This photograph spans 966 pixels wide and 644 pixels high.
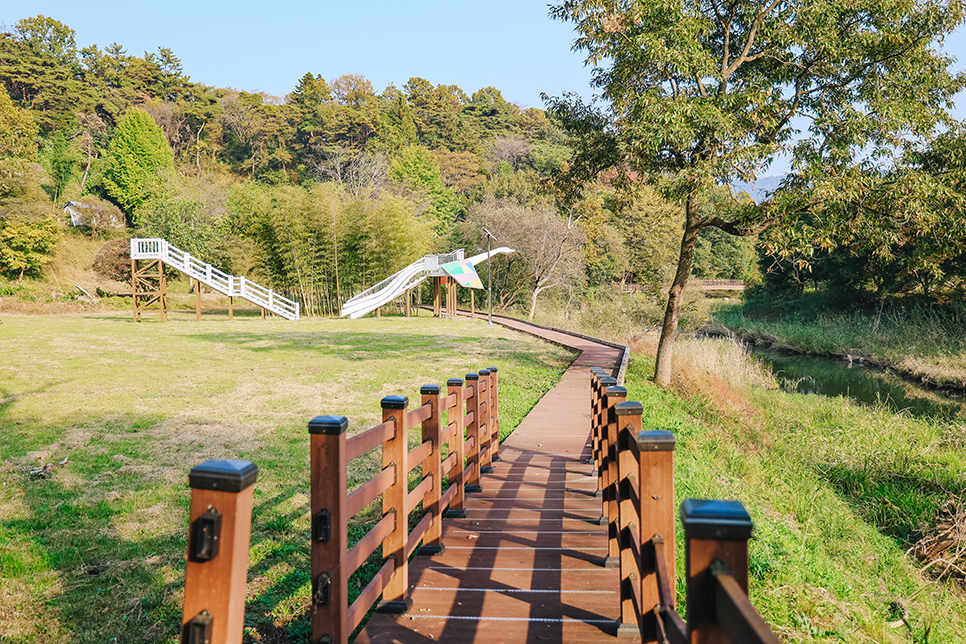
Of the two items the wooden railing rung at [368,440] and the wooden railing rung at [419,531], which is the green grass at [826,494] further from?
the wooden railing rung at [368,440]

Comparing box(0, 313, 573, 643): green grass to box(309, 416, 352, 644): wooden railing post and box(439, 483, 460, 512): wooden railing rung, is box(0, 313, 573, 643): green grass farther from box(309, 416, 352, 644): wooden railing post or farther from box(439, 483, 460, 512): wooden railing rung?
box(309, 416, 352, 644): wooden railing post

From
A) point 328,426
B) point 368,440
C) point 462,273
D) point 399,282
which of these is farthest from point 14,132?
point 328,426

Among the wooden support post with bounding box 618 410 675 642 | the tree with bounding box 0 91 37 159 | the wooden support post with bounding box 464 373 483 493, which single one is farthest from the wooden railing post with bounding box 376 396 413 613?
the tree with bounding box 0 91 37 159

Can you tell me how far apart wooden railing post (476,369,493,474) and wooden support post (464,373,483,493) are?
0.34 m

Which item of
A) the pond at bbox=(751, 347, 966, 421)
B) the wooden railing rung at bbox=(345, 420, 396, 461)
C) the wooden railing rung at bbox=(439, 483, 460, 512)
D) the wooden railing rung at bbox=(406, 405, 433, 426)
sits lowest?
the pond at bbox=(751, 347, 966, 421)

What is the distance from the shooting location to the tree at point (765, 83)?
9305 mm

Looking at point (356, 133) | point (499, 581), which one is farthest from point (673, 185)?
point (356, 133)

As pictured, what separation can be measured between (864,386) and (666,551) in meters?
17.4

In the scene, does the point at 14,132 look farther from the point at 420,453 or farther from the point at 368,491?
the point at 368,491

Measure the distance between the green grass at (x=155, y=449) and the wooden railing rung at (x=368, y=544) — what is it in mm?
682

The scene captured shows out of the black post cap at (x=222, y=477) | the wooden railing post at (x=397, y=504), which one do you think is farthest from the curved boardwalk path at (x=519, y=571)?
the black post cap at (x=222, y=477)

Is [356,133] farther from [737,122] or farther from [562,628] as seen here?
[562,628]

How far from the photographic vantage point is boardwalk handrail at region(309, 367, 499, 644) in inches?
89.7

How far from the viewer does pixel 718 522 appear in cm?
109
